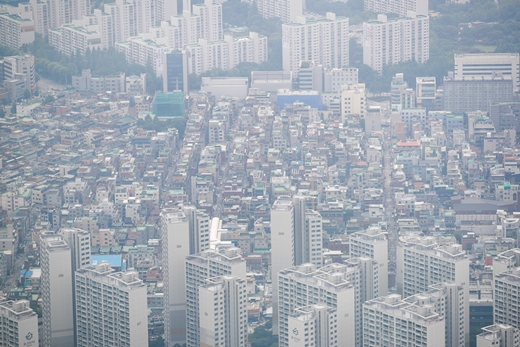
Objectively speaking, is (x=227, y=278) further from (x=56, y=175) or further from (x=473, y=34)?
(x=473, y=34)

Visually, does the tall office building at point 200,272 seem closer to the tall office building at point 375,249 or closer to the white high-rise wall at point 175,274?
the white high-rise wall at point 175,274

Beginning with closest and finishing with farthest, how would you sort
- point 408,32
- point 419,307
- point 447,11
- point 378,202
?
point 419,307 < point 378,202 < point 408,32 < point 447,11

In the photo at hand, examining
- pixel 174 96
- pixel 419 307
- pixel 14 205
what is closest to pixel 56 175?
pixel 14 205

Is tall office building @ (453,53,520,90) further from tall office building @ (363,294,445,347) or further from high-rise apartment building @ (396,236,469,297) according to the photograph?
tall office building @ (363,294,445,347)

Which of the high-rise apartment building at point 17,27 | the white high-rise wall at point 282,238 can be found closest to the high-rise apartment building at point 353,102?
the high-rise apartment building at point 17,27

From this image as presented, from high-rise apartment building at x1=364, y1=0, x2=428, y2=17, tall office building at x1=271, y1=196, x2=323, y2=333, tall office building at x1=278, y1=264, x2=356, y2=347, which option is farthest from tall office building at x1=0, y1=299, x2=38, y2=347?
high-rise apartment building at x1=364, y1=0, x2=428, y2=17

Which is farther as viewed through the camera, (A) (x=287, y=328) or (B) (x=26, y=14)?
(B) (x=26, y=14)
